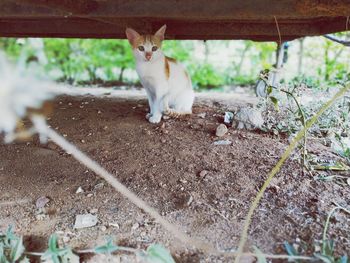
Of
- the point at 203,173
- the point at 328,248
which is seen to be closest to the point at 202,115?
the point at 203,173

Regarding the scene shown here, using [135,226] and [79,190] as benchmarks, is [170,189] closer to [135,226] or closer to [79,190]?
[135,226]

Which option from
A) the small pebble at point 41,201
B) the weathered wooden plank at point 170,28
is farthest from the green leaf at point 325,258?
the weathered wooden plank at point 170,28

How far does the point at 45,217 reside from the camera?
191 centimetres

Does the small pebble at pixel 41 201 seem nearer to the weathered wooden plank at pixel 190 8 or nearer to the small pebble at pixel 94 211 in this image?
the small pebble at pixel 94 211

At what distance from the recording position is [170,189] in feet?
6.73

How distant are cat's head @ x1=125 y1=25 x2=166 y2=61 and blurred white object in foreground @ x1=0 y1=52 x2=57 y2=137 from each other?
1.99 meters

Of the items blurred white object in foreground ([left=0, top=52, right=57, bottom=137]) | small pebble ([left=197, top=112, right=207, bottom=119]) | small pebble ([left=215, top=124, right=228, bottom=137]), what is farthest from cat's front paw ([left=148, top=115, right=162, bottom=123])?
blurred white object in foreground ([left=0, top=52, right=57, bottom=137])

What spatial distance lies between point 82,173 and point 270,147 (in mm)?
1233

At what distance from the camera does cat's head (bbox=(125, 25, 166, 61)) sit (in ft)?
8.86

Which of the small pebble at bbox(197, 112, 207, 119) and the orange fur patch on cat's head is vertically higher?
the orange fur patch on cat's head

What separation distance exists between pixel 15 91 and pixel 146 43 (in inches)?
81.6

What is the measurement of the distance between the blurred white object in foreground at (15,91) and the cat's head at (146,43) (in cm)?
199

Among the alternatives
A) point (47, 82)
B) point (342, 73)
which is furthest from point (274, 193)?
point (342, 73)

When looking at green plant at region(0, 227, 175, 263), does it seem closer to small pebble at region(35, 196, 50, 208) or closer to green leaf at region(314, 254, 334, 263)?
small pebble at region(35, 196, 50, 208)
